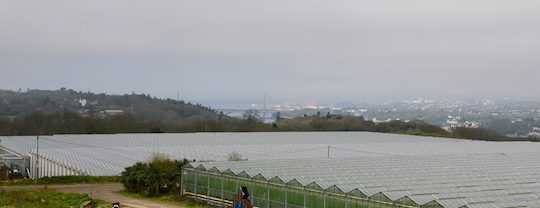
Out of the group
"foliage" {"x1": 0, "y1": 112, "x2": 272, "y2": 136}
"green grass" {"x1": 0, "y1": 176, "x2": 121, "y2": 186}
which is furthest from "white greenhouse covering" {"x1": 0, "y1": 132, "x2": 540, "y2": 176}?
"foliage" {"x1": 0, "y1": 112, "x2": 272, "y2": 136}

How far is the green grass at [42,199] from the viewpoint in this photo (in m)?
30.5

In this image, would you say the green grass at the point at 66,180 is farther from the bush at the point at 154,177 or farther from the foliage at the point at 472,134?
the foliage at the point at 472,134

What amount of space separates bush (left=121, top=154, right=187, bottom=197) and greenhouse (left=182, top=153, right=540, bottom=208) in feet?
3.80

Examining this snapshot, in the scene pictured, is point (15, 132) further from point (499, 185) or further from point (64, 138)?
point (499, 185)

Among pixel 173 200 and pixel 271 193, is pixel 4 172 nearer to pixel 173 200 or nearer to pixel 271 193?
pixel 173 200

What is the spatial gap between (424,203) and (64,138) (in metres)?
55.4

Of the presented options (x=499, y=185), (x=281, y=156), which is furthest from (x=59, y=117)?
(x=499, y=185)

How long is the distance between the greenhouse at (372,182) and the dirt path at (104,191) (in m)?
2.99

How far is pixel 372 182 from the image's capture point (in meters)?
28.8

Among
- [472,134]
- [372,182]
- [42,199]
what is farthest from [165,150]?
[472,134]

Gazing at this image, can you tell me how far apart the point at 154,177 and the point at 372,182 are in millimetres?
13408

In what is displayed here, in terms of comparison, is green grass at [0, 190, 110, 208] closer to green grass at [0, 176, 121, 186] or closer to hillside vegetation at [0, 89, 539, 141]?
green grass at [0, 176, 121, 186]

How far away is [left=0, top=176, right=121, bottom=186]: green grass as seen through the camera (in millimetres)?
40312

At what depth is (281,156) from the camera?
180 ft
